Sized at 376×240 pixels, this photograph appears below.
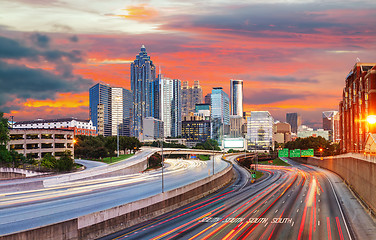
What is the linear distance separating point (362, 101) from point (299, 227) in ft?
334

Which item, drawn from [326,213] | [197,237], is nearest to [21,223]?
[197,237]

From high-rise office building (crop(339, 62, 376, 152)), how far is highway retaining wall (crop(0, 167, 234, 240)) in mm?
67108

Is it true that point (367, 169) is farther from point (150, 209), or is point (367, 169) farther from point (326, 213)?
point (150, 209)

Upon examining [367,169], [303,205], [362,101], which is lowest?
[303,205]

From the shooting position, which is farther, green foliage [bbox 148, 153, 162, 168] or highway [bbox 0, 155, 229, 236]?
green foliage [bbox 148, 153, 162, 168]

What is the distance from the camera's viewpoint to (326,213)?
5266 cm

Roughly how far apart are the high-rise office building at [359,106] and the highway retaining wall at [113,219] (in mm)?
67108

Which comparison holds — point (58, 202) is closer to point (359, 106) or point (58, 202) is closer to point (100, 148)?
point (100, 148)

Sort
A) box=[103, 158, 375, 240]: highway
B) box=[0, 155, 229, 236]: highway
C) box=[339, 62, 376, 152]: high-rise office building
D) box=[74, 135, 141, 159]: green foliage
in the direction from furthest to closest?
box=[74, 135, 141, 159]: green foliage → box=[339, 62, 376, 152]: high-rise office building → box=[103, 158, 375, 240]: highway → box=[0, 155, 229, 236]: highway

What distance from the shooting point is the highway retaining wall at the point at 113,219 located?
31.2 meters

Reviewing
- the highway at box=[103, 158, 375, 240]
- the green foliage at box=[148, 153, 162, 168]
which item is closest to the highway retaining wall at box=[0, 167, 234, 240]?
the highway at box=[103, 158, 375, 240]

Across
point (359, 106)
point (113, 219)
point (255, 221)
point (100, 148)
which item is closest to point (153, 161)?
point (100, 148)

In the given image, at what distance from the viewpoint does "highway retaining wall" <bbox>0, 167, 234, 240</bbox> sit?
102 feet

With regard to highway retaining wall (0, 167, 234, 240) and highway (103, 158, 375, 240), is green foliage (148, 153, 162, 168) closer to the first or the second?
highway (103, 158, 375, 240)
